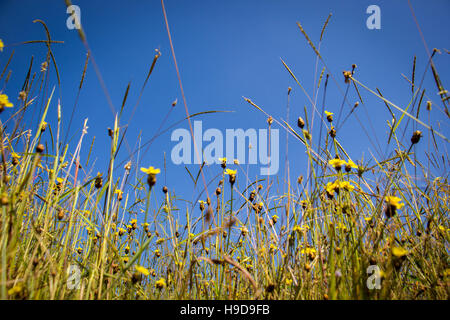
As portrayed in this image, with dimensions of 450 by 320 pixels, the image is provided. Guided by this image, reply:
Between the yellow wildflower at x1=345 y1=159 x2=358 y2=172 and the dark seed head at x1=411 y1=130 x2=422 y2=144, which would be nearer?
the dark seed head at x1=411 y1=130 x2=422 y2=144

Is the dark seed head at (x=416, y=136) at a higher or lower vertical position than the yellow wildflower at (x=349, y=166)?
higher

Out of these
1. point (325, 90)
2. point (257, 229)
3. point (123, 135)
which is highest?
point (325, 90)

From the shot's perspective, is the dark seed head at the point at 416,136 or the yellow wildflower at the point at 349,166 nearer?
the dark seed head at the point at 416,136

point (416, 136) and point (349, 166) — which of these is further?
point (349, 166)

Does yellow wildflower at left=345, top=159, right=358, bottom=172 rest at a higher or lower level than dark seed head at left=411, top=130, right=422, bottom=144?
lower

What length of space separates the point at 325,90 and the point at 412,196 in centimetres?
90
